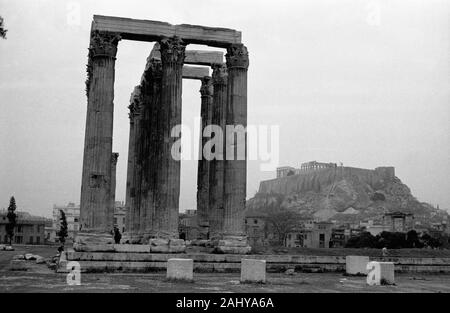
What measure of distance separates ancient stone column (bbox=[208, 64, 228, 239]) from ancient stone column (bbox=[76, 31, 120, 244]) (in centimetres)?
815

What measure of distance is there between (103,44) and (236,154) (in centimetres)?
977

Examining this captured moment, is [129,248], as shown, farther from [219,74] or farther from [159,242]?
[219,74]

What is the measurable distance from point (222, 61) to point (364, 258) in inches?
737

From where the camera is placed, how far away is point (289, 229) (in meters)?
147

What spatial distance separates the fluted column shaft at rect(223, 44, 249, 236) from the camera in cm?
3466

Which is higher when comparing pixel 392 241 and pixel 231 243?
pixel 231 243

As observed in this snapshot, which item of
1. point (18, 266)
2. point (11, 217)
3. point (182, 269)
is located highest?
point (11, 217)

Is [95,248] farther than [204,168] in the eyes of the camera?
No

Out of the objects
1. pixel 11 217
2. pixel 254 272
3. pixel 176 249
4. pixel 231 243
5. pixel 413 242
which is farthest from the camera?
pixel 11 217

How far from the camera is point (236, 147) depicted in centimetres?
3516

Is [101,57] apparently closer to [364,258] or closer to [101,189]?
[101,189]

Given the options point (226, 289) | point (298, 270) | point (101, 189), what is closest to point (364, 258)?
point (298, 270)

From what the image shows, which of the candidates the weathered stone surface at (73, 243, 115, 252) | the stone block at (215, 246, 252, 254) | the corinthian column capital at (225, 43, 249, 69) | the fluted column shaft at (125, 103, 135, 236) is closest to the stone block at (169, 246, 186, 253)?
the stone block at (215, 246, 252, 254)

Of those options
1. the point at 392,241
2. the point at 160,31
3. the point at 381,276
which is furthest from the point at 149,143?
the point at 392,241
